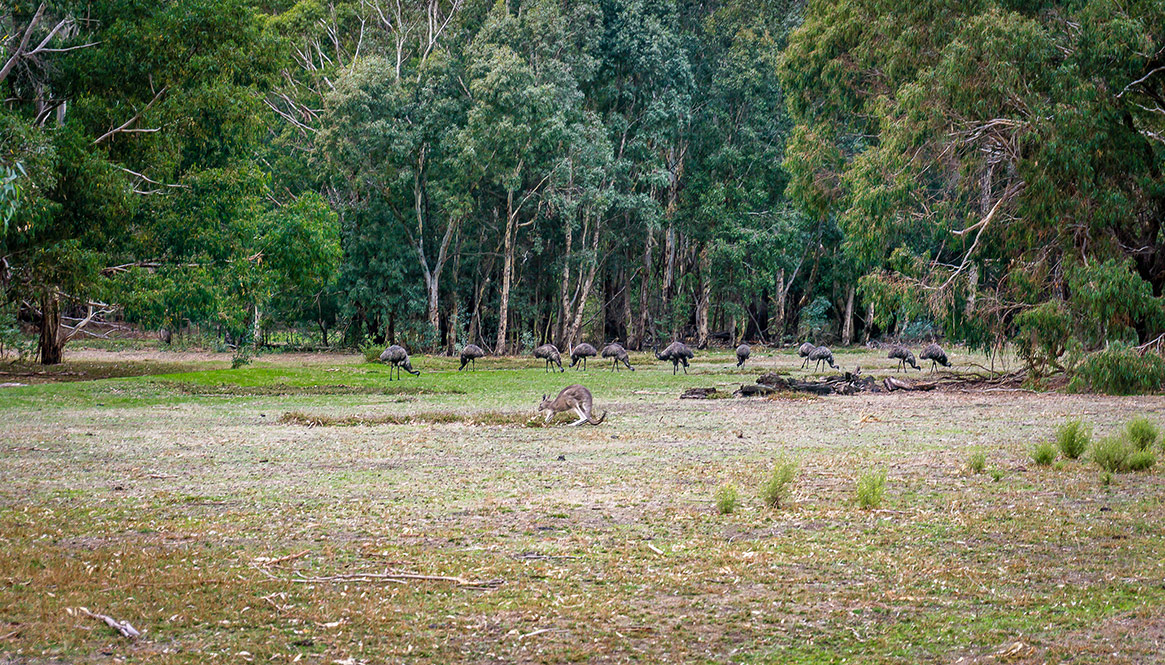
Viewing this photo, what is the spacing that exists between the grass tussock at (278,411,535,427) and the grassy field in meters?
1.23

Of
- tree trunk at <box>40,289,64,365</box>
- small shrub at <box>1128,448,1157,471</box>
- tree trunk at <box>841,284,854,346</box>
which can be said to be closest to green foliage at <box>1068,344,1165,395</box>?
small shrub at <box>1128,448,1157,471</box>

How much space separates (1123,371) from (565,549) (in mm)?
15911

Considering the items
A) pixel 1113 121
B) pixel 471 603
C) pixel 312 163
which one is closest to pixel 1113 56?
pixel 1113 121

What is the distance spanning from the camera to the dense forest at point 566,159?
70.1ft

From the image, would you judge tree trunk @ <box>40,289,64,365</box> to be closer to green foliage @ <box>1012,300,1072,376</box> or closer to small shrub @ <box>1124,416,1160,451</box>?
green foliage @ <box>1012,300,1072,376</box>

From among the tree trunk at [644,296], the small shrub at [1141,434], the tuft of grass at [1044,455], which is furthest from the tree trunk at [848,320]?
the tuft of grass at [1044,455]

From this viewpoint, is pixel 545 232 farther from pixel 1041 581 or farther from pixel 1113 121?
pixel 1041 581

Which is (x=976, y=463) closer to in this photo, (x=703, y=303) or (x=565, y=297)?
(x=565, y=297)

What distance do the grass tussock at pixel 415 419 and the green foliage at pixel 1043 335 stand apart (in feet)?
36.4

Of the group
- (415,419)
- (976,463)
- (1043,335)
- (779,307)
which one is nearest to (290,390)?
(415,419)

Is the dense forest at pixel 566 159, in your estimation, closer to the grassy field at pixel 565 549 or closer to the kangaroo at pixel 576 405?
the grassy field at pixel 565 549

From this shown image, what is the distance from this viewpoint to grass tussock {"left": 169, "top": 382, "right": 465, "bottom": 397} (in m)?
22.6

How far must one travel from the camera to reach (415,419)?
16688mm

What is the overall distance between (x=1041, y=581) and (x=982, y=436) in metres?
8.23
